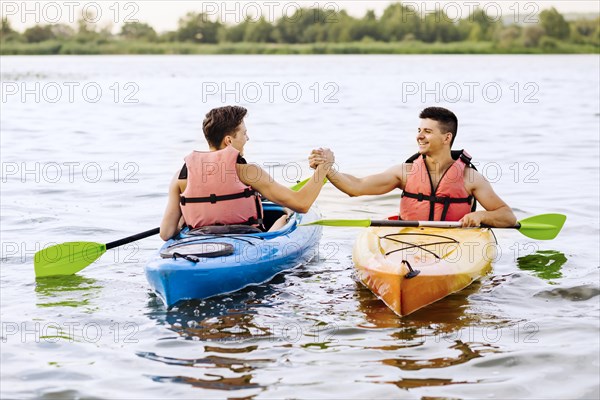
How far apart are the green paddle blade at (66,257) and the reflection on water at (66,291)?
0.05 metres

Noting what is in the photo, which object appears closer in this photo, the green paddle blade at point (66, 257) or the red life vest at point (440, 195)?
the red life vest at point (440, 195)

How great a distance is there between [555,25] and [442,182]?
51.9 metres

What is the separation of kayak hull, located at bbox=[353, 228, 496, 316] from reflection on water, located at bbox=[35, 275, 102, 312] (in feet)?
5.76

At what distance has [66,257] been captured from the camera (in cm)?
636

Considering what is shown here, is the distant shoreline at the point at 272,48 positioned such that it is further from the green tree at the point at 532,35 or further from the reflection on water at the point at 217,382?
the reflection on water at the point at 217,382

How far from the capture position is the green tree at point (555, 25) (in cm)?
5447

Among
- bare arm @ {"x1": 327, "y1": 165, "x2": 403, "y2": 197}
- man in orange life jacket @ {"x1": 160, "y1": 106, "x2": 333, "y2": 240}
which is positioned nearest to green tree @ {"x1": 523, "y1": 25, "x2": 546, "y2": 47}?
bare arm @ {"x1": 327, "y1": 165, "x2": 403, "y2": 197}

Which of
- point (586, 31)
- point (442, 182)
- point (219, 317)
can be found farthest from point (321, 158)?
point (586, 31)

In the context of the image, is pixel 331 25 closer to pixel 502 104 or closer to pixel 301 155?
pixel 502 104

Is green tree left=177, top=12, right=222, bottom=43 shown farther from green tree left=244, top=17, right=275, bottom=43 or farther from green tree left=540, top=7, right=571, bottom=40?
green tree left=540, top=7, right=571, bottom=40

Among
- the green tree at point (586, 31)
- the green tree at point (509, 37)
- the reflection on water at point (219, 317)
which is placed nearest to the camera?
the reflection on water at point (219, 317)

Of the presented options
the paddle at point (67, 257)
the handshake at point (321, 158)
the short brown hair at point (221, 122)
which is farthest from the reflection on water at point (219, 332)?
the paddle at point (67, 257)

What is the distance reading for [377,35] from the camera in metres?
60.3

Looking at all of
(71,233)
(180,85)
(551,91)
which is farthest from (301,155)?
(180,85)
